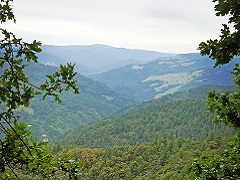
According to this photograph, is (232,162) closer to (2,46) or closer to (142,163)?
(2,46)

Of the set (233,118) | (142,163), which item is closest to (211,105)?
(233,118)

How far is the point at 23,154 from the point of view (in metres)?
6.80

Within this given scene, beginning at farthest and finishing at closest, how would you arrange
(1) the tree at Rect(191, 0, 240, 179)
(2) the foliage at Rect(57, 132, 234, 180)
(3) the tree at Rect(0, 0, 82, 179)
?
(2) the foliage at Rect(57, 132, 234, 180) → (1) the tree at Rect(191, 0, 240, 179) → (3) the tree at Rect(0, 0, 82, 179)

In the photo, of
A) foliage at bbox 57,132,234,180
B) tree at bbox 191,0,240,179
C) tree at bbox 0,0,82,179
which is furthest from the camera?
foliage at bbox 57,132,234,180

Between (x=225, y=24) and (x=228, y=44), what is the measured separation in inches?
21.7

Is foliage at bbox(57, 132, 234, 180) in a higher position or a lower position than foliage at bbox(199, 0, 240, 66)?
lower

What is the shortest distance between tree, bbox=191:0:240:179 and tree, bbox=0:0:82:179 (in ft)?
14.4

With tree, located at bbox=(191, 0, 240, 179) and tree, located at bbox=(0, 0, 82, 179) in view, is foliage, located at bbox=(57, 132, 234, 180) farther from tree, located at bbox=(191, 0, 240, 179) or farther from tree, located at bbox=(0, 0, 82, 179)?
tree, located at bbox=(0, 0, 82, 179)

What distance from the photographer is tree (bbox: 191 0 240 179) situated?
30.3ft

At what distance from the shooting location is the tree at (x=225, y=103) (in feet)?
30.3

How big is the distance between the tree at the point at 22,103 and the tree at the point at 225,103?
14.4 ft

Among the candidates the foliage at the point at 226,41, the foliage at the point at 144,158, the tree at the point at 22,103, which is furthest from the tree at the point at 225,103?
the foliage at the point at 144,158

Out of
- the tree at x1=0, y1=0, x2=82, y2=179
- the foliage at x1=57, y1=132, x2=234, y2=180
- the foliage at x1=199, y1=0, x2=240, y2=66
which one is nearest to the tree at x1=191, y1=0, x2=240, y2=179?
the foliage at x1=199, y1=0, x2=240, y2=66

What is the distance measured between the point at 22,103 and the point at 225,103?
571 centimetres
